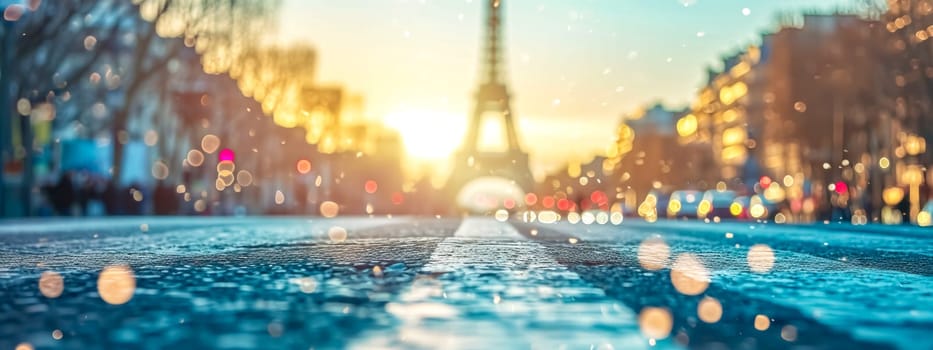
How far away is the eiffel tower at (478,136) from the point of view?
297 ft

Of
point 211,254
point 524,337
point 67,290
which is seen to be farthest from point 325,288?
point 211,254

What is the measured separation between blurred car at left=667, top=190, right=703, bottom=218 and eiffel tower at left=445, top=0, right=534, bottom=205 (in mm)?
40947

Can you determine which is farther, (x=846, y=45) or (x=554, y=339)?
(x=846, y=45)

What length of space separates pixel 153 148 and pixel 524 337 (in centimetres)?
7216

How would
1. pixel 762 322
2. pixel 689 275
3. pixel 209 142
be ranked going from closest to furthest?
pixel 762 322 < pixel 689 275 < pixel 209 142

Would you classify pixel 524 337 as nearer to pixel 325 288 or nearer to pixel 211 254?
pixel 325 288

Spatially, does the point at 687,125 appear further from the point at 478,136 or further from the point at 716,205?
the point at 716,205

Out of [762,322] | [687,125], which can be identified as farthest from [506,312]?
[687,125]

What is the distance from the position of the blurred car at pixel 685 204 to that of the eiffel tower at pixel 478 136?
40.9 metres

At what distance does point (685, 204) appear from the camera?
4834cm

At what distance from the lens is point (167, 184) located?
185 feet

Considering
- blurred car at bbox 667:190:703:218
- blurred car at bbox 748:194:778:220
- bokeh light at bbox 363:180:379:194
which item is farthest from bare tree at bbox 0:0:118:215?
bokeh light at bbox 363:180:379:194

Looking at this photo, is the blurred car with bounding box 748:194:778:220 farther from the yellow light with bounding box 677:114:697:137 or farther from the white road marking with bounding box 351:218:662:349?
the yellow light with bounding box 677:114:697:137

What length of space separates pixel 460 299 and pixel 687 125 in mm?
155029
